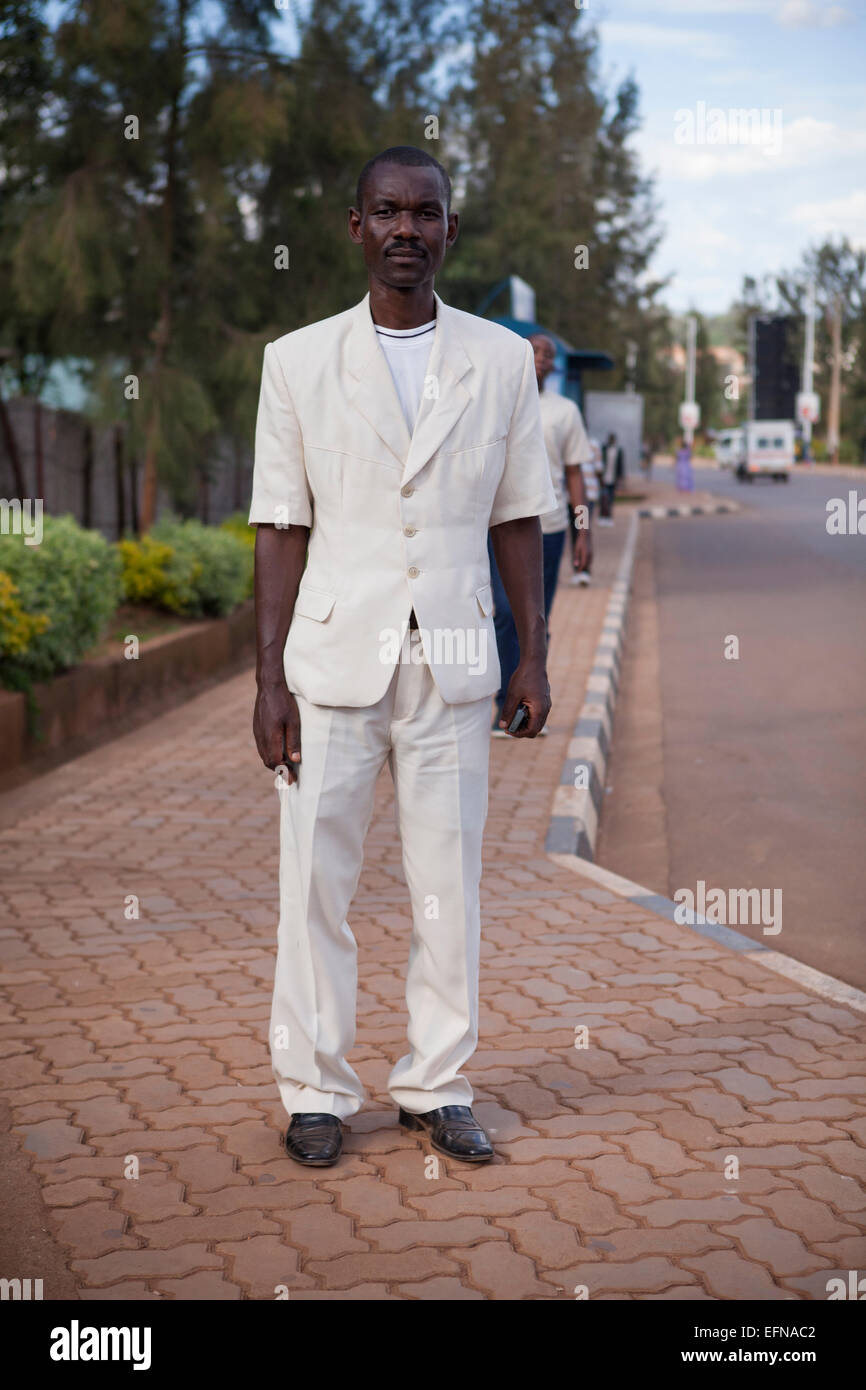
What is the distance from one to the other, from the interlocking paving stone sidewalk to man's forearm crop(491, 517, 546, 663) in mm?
1136

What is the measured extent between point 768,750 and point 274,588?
5.77 m

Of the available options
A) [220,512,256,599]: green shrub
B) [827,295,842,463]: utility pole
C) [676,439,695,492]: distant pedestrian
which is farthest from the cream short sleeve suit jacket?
[827,295,842,463]: utility pole

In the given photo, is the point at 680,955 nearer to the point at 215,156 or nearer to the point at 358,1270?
the point at 358,1270

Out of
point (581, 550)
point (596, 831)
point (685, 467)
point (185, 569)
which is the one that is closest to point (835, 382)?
point (685, 467)

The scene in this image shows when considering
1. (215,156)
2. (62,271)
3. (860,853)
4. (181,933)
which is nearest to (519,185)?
(215,156)

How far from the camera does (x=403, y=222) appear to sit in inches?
120

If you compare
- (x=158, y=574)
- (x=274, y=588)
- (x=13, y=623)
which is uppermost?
(x=274, y=588)

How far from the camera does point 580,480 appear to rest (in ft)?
27.0

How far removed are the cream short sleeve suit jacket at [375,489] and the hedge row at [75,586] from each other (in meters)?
4.58

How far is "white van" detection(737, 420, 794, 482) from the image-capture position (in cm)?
5300

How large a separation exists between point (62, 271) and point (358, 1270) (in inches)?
379

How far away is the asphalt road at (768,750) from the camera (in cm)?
598

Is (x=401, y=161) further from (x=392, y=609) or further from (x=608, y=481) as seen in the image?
(x=608, y=481)

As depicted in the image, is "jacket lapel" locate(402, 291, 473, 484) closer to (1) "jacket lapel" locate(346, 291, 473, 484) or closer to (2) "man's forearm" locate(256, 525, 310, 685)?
(1) "jacket lapel" locate(346, 291, 473, 484)
